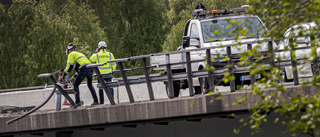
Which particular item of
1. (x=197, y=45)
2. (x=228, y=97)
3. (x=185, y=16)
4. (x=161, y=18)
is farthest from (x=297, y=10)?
(x=161, y=18)

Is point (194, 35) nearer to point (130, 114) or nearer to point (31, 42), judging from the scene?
point (130, 114)

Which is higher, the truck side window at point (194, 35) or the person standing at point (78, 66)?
the truck side window at point (194, 35)

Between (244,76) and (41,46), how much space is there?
3611cm

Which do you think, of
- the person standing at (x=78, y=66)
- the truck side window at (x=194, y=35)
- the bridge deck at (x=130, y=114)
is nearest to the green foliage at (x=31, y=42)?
the person standing at (x=78, y=66)

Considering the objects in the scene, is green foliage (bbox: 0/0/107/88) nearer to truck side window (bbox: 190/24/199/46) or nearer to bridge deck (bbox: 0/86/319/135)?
truck side window (bbox: 190/24/199/46)

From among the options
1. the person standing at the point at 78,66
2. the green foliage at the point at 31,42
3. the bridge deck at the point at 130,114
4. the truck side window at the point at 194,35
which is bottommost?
the bridge deck at the point at 130,114

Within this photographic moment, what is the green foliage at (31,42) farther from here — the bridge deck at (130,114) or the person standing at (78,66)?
the bridge deck at (130,114)

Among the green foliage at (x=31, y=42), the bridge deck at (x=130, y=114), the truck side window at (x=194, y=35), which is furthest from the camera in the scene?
the green foliage at (x=31, y=42)

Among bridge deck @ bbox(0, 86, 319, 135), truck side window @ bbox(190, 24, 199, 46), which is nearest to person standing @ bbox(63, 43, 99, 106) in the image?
bridge deck @ bbox(0, 86, 319, 135)

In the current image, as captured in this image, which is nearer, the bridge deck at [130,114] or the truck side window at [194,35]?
the bridge deck at [130,114]

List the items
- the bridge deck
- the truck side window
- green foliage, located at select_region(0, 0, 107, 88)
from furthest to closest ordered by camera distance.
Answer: green foliage, located at select_region(0, 0, 107, 88), the truck side window, the bridge deck

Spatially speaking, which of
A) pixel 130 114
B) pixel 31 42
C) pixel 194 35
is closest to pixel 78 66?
pixel 194 35

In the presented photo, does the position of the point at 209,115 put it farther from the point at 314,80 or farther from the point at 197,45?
the point at 314,80

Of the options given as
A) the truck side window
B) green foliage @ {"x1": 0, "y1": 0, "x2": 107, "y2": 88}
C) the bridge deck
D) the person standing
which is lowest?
the bridge deck
